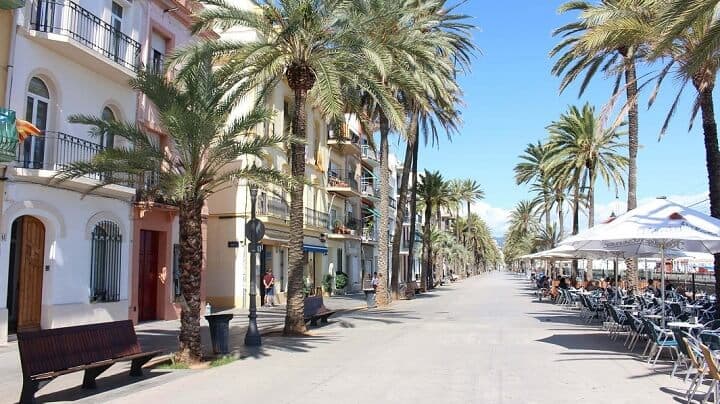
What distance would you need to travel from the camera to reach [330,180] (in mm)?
40969

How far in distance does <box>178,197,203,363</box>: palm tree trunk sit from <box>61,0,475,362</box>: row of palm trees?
19 mm

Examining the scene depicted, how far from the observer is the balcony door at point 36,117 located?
15353 mm

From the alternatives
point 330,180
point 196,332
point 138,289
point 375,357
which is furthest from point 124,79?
point 330,180

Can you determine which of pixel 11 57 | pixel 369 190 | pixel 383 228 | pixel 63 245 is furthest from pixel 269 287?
pixel 369 190

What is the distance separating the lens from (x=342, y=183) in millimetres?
41688

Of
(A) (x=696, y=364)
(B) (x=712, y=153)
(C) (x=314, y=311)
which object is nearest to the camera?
(A) (x=696, y=364)

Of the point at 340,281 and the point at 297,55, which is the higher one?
the point at 297,55

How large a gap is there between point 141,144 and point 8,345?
6.04m

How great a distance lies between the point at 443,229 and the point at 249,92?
3218 inches

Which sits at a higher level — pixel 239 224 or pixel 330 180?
pixel 330 180

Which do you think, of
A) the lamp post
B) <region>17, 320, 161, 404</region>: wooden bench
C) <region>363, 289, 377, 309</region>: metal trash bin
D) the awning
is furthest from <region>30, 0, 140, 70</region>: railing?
the awning

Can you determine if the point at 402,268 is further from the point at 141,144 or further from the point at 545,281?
the point at 141,144

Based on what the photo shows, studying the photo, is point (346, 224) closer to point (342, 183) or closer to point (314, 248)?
point (342, 183)

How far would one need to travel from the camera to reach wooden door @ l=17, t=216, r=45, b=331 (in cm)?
1562
